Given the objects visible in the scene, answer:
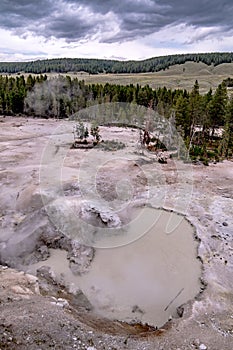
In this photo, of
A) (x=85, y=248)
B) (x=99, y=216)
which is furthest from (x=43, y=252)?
(x=99, y=216)

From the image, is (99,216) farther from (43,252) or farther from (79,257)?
(43,252)

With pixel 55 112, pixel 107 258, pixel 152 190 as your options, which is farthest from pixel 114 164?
pixel 55 112

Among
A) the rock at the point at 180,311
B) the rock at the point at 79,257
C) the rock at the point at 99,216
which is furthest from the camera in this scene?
the rock at the point at 99,216

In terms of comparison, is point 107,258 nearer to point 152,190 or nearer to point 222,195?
point 152,190

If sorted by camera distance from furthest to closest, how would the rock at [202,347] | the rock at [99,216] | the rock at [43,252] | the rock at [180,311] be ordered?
1. the rock at [99,216]
2. the rock at [43,252]
3. the rock at [180,311]
4. the rock at [202,347]

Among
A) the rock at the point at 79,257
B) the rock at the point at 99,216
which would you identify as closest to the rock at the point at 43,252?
the rock at the point at 79,257

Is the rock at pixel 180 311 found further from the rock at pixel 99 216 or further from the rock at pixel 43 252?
the rock at pixel 43 252

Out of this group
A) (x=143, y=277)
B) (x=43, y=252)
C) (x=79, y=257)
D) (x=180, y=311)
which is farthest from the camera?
(x=43, y=252)
